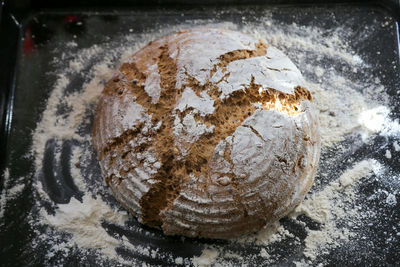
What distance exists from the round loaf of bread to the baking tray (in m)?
0.18

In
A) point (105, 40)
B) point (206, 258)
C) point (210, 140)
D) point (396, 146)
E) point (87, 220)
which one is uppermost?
point (105, 40)

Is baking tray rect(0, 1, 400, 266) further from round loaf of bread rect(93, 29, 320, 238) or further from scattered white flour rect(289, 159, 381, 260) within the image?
round loaf of bread rect(93, 29, 320, 238)

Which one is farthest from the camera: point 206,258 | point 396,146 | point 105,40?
point 105,40

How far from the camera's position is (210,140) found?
1.52 m

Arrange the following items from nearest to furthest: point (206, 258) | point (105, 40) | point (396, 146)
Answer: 1. point (206, 258)
2. point (396, 146)
3. point (105, 40)

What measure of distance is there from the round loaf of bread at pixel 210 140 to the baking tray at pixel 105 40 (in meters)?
0.18

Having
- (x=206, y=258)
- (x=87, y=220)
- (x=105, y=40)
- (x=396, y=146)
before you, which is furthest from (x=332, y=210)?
(x=105, y=40)

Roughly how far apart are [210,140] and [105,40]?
90 cm

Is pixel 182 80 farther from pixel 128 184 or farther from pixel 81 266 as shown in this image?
pixel 81 266

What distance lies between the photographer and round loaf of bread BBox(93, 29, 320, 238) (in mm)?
1520

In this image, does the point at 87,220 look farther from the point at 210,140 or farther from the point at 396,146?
the point at 396,146

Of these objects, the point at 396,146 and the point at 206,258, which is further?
the point at 396,146

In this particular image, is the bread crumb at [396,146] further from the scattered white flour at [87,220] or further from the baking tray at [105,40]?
the scattered white flour at [87,220]

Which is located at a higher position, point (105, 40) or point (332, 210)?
point (105, 40)
